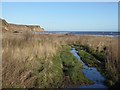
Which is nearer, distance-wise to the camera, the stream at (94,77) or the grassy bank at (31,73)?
the grassy bank at (31,73)

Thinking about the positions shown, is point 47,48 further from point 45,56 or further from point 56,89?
point 56,89

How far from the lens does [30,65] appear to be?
10.3m

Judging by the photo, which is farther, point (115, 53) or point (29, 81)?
point (115, 53)

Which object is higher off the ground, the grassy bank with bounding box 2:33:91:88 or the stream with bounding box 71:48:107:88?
the grassy bank with bounding box 2:33:91:88

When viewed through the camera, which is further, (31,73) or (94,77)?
→ (94,77)

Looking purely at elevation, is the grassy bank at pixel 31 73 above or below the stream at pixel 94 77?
above

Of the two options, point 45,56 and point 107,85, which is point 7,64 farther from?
point 45,56

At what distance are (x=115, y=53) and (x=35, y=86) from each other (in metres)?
5.28

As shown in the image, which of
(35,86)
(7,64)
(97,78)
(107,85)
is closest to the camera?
(7,64)

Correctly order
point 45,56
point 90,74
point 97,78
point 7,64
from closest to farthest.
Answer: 1. point 7,64
2. point 97,78
3. point 90,74
4. point 45,56

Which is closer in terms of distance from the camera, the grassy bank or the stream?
the grassy bank

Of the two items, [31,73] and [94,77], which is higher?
[31,73]

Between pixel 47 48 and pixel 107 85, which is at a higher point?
pixel 47 48

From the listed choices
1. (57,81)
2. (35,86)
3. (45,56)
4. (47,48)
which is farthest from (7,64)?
(47,48)
